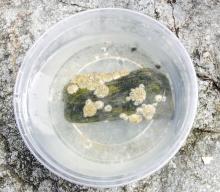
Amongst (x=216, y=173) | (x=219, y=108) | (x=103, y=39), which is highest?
(x=103, y=39)

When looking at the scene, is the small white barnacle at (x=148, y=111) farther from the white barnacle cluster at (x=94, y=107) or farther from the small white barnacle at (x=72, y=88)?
the small white barnacle at (x=72, y=88)

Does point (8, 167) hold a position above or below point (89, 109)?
below

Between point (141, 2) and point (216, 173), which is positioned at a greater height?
point (141, 2)

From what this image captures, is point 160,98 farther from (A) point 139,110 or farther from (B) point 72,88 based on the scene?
(B) point 72,88

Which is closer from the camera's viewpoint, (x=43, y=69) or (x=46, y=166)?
(x=46, y=166)

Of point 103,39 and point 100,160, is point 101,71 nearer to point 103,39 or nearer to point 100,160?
point 103,39

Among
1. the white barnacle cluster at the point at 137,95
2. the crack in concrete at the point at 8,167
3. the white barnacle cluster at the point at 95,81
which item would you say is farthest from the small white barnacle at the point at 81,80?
the crack in concrete at the point at 8,167

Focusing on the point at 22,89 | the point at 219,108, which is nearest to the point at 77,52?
the point at 22,89

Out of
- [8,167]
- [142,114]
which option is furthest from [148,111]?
[8,167]
